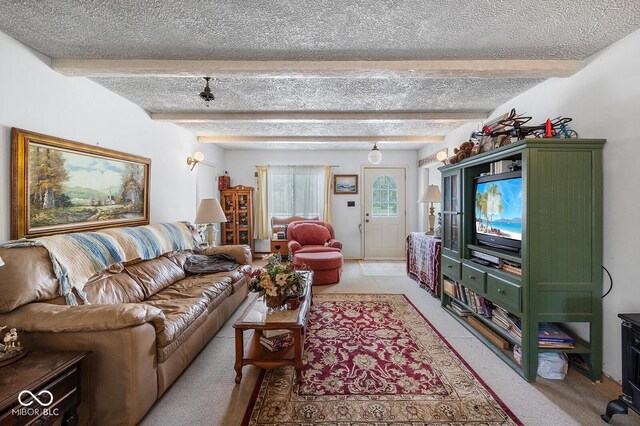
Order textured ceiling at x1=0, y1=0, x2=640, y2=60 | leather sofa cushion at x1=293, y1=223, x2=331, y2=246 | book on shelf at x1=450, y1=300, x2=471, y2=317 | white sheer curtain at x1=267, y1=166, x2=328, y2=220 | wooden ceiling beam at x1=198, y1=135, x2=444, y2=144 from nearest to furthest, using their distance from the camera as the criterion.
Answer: textured ceiling at x1=0, y1=0, x2=640, y2=60 → book on shelf at x1=450, y1=300, x2=471, y2=317 → wooden ceiling beam at x1=198, y1=135, x2=444, y2=144 → leather sofa cushion at x1=293, y1=223, x2=331, y2=246 → white sheer curtain at x1=267, y1=166, x2=328, y2=220

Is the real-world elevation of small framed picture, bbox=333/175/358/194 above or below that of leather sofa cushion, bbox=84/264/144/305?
above

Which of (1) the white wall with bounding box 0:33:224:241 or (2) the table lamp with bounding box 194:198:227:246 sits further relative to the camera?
(2) the table lamp with bounding box 194:198:227:246

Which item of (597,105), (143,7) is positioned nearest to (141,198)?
(143,7)

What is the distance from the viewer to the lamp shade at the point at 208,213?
381 cm

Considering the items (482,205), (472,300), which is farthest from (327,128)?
(472,300)

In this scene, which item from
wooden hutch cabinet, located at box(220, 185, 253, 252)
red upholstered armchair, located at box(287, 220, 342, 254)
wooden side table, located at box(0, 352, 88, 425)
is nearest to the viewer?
wooden side table, located at box(0, 352, 88, 425)

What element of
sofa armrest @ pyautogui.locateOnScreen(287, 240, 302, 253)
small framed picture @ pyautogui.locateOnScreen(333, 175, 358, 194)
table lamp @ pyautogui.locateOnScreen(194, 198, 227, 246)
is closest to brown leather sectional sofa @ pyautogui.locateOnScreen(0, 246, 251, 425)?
table lamp @ pyautogui.locateOnScreen(194, 198, 227, 246)

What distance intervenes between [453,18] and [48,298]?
10.3 ft

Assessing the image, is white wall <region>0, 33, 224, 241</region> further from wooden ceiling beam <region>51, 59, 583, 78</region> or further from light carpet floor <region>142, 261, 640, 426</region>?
light carpet floor <region>142, 261, 640, 426</region>

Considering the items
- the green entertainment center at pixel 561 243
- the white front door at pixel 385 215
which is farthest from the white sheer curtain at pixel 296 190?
the green entertainment center at pixel 561 243

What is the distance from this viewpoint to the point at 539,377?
2047 mm

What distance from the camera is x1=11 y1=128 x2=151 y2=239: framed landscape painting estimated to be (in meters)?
1.97

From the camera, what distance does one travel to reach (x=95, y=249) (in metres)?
2.20

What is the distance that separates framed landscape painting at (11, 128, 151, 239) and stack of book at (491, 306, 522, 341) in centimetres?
383
